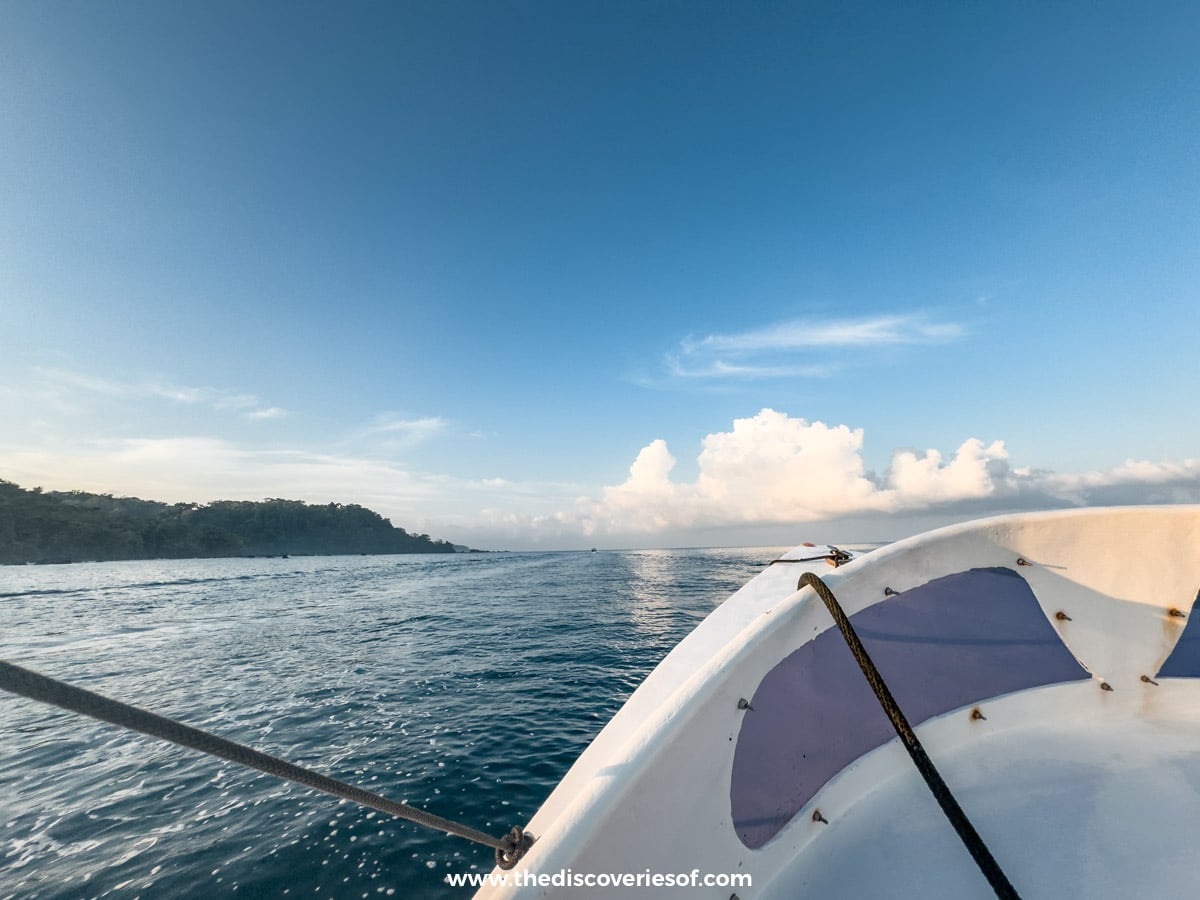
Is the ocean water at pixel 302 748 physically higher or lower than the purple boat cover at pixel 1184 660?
lower

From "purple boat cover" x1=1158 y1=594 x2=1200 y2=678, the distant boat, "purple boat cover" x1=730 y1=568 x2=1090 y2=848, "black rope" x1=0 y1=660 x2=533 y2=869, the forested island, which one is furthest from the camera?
the forested island

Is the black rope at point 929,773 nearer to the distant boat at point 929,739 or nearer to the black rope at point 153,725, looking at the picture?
the distant boat at point 929,739

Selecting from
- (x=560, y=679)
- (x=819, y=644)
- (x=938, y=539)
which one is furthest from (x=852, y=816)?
(x=560, y=679)

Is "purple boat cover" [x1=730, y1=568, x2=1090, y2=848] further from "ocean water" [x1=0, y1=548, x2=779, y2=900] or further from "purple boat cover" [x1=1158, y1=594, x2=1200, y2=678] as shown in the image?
"ocean water" [x1=0, y1=548, x2=779, y2=900]

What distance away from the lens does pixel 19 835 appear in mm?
Answer: 5148

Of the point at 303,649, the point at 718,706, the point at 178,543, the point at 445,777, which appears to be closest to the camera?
the point at 718,706

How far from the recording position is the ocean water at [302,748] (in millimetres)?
4512

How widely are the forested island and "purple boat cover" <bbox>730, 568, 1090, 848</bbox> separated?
147313 millimetres

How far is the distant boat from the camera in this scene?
202cm

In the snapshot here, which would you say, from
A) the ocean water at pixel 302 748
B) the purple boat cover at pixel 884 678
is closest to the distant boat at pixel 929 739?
the purple boat cover at pixel 884 678

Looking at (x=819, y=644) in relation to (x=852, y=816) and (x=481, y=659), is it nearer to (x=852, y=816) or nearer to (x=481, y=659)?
(x=852, y=816)

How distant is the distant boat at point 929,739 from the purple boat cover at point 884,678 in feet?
0.04

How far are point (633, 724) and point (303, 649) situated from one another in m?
15.1

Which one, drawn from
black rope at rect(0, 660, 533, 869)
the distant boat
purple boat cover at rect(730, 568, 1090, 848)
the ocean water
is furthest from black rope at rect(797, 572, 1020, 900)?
the ocean water
